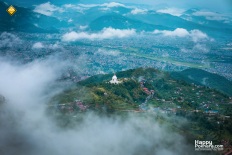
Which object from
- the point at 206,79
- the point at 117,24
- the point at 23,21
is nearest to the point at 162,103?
the point at 206,79

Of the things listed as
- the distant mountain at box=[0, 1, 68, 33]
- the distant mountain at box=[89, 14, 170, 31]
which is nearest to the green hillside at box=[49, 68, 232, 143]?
A: the distant mountain at box=[0, 1, 68, 33]

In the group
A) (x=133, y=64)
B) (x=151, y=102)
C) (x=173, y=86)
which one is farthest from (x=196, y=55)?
(x=151, y=102)

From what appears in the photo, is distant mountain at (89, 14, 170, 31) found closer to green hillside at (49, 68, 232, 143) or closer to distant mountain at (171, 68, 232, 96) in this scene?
distant mountain at (171, 68, 232, 96)

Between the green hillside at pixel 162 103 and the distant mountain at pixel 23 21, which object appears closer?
the green hillside at pixel 162 103

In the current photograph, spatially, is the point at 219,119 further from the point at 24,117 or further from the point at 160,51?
the point at 160,51

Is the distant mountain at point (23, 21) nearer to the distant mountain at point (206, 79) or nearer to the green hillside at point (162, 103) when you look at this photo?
the distant mountain at point (206, 79)

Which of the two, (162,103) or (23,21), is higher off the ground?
(23,21)

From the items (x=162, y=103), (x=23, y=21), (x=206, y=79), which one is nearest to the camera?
(x=162, y=103)

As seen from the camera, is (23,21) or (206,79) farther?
(23,21)

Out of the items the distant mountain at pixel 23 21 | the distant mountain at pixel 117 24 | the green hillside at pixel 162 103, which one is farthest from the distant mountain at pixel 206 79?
the distant mountain at pixel 117 24

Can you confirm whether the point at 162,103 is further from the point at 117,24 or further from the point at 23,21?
the point at 117,24
